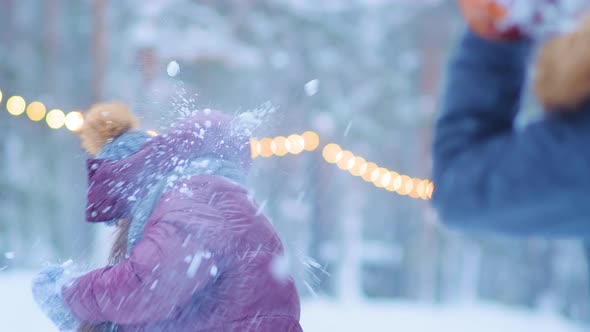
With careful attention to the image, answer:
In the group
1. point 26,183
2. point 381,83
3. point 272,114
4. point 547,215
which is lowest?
point 26,183

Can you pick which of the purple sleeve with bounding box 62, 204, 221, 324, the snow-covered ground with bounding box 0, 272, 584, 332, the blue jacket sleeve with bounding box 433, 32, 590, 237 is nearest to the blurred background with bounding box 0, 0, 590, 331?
the snow-covered ground with bounding box 0, 272, 584, 332

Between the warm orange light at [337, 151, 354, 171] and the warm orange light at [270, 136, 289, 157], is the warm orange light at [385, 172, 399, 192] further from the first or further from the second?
the warm orange light at [270, 136, 289, 157]

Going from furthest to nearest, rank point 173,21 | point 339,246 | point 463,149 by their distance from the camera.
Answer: point 339,246
point 173,21
point 463,149

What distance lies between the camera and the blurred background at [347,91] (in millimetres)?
6805

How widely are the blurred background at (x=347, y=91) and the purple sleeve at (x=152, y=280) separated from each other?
113 inches

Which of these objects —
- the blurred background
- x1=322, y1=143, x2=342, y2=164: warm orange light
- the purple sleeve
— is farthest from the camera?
x1=322, y1=143, x2=342, y2=164: warm orange light

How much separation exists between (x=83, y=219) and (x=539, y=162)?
123 centimetres

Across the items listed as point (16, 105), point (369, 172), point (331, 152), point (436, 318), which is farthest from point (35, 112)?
point (436, 318)

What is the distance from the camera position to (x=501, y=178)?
847mm

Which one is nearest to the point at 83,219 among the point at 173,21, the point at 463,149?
the point at 463,149

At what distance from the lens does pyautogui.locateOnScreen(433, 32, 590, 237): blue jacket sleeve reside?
0.80 metres

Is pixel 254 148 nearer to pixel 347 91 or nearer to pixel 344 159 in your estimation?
pixel 344 159

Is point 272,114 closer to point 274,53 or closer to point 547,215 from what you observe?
point 547,215

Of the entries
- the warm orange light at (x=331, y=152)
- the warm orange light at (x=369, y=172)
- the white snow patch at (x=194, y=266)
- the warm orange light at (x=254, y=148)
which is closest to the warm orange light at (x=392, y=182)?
the warm orange light at (x=369, y=172)
